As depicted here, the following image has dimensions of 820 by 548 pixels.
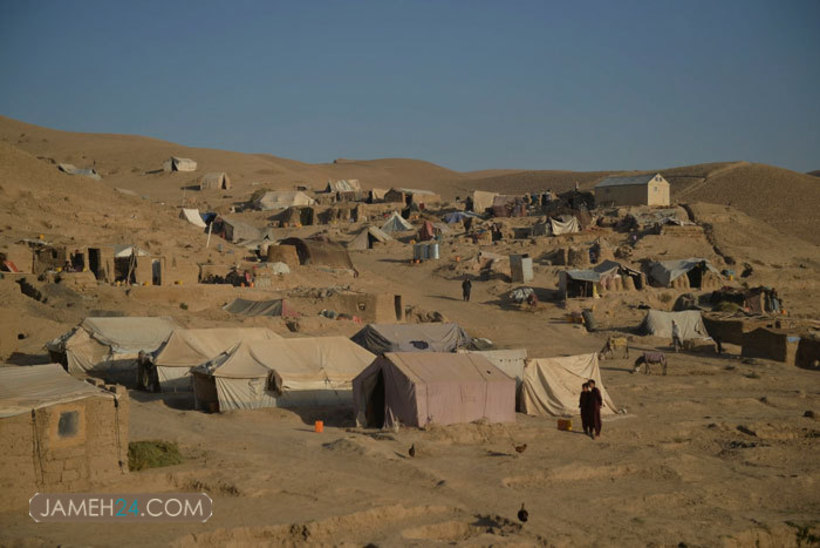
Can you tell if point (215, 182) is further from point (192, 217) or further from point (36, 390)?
point (36, 390)

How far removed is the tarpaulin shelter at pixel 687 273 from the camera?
33.8 meters

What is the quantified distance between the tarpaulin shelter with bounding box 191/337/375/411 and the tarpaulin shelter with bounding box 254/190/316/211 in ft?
123

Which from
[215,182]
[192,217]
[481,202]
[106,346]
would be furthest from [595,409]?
[215,182]

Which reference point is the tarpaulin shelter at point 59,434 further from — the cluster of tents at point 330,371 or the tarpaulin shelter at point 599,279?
the tarpaulin shelter at point 599,279

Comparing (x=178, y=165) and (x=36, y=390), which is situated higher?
(x=178, y=165)

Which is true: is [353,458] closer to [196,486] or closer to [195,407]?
[196,486]

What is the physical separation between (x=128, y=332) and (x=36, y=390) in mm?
9194

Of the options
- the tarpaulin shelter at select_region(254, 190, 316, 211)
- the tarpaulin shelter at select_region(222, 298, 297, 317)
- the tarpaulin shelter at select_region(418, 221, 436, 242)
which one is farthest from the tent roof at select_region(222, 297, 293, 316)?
the tarpaulin shelter at select_region(254, 190, 316, 211)

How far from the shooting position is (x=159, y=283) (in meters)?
26.5

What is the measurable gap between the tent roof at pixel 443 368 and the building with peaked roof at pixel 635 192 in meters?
33.1

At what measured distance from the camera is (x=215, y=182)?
215 ft

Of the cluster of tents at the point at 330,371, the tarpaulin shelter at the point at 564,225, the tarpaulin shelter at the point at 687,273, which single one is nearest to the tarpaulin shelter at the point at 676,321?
the tarpaulin shelter at the point at 687,273

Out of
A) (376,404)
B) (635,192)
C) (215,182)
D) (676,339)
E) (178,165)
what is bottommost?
(376,404)

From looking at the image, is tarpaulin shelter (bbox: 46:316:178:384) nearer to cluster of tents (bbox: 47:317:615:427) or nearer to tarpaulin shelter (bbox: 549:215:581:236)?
cluster of tents (bbox: 47:317:615:427)
